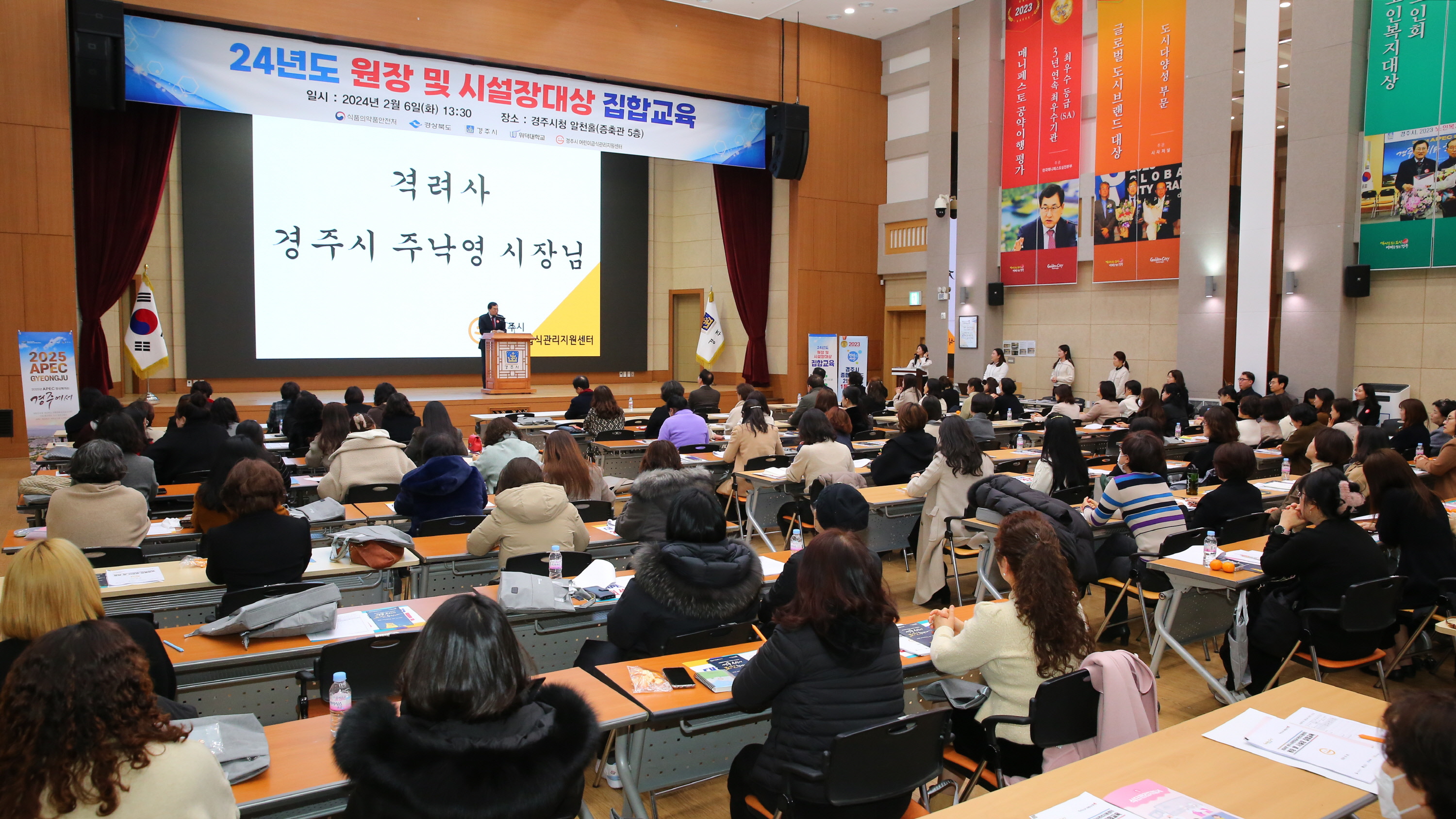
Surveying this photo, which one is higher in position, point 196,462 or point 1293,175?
point 1293,175

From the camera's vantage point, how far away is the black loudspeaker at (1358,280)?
10.2 metres

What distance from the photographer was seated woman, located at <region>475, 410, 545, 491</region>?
5.84 m

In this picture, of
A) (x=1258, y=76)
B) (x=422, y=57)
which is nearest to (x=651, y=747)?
(x=422, y=57)

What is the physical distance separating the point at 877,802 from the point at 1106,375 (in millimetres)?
11816

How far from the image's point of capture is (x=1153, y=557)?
4.91 m

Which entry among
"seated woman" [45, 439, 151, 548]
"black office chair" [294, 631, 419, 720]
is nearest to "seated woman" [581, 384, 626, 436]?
"seated woman" [45, 439, 151, 548]

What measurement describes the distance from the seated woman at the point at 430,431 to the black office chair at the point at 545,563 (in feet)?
5.79

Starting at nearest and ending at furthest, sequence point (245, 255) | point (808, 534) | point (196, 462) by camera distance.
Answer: point (196, 462) < point (808, 534) < point (245, 255)

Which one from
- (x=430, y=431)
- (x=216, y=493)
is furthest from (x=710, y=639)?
(x=430, y=431)

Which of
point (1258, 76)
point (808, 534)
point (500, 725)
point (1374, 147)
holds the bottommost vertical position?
point (808, 534)

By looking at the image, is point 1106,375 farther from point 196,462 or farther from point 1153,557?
point 196,462

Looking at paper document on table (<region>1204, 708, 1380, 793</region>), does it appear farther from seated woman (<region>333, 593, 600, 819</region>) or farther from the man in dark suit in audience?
the man in dark suit in audience

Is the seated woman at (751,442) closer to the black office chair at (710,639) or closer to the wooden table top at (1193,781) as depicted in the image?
the black office chair at (710,639)

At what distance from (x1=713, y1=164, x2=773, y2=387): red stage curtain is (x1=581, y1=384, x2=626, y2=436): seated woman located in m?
6.94
